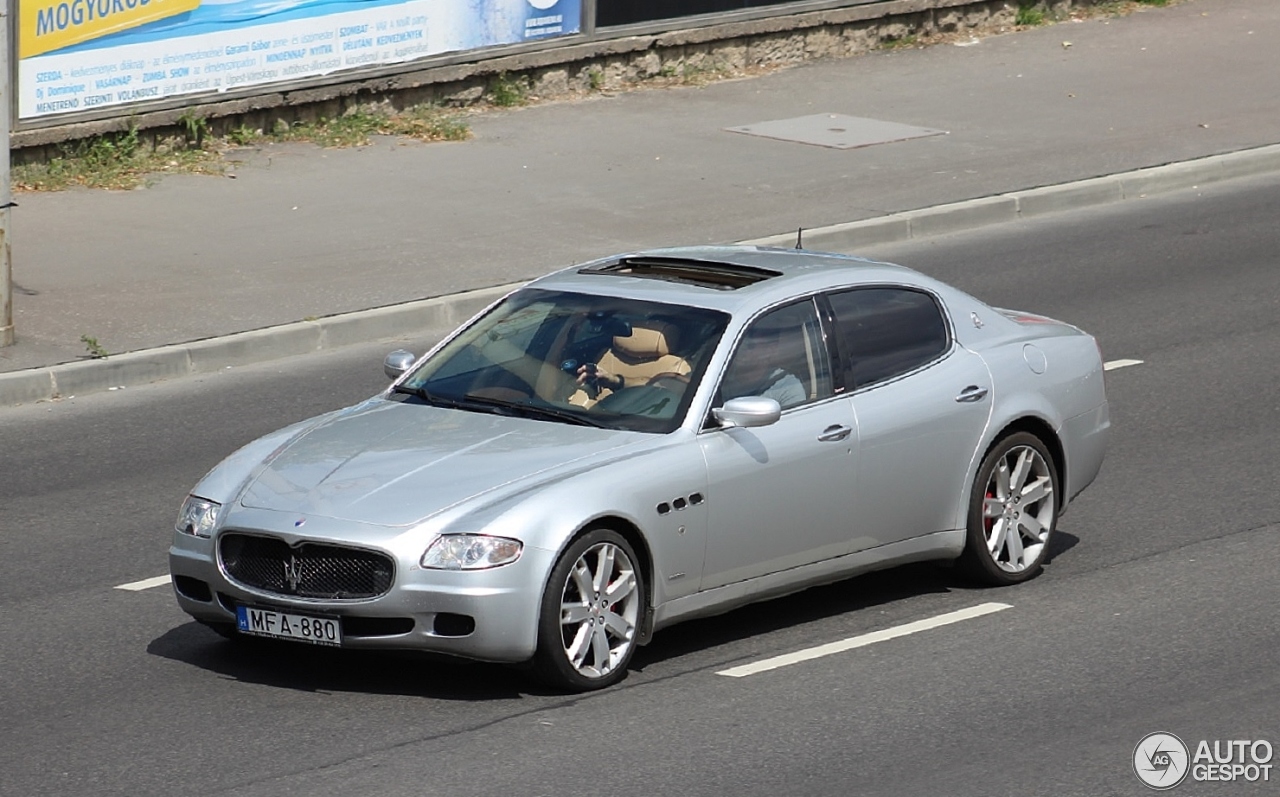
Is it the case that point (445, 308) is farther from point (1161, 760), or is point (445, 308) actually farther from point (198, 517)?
point (1161, 760)

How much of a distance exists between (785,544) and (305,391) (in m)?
5.33

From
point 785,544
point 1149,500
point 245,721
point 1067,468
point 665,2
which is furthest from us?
point 665,2

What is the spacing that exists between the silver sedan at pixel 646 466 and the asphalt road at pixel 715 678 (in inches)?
11.5

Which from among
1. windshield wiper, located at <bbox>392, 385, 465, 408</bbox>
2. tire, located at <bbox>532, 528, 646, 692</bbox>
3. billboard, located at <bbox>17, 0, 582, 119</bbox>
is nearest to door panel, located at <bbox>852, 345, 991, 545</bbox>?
tire, located at <bbox>532, 528, 646, 692</bbox>

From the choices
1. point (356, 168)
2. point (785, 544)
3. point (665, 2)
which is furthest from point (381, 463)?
point (665, 2)

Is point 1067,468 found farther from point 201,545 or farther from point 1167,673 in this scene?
point 201,545

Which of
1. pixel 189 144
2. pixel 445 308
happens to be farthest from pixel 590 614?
pixel 189 144

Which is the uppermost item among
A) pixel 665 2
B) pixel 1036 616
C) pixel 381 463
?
pixel 665 2

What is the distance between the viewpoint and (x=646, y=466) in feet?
25.9

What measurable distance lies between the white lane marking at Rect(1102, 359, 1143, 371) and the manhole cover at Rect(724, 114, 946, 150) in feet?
22.2

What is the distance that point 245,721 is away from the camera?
7410mm

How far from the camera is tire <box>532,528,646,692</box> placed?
297 inches

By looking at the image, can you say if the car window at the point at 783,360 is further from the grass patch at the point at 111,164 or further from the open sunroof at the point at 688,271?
the grass patch at the point at 111,164

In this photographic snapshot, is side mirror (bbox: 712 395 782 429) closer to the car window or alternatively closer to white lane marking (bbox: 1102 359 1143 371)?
the car window
